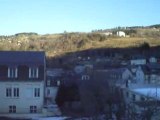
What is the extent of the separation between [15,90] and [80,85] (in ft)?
27.2

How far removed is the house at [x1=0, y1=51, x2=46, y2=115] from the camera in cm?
3756

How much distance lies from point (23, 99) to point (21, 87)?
109cm

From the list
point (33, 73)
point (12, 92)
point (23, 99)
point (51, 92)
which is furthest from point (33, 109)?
point (51, 92)

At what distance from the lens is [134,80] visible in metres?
55.8

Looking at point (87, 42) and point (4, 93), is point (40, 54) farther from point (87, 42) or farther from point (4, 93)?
point (87, 42)

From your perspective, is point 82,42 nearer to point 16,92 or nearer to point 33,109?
point 16,92

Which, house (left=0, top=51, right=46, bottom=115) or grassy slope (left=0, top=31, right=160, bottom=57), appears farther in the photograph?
grassy slope (left=0, top=31, right=160, bottom=57)

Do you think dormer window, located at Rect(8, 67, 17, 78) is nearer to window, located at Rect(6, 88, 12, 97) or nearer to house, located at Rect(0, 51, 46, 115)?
house, located at Rect(0, 51, 46, 115)

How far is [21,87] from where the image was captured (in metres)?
37.7

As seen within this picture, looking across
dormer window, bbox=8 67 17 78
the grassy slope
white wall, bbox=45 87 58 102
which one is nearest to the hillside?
the grassy slope

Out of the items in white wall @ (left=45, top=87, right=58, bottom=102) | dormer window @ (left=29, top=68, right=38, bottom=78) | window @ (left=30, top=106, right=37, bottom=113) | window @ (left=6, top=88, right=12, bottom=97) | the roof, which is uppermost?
the roof

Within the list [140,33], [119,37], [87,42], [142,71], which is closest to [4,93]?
[142,71]

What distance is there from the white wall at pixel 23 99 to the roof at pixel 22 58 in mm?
1828

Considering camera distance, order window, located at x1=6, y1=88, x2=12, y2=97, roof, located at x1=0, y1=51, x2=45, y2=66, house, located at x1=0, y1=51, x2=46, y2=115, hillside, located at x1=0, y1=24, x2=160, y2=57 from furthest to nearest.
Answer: hillside, located at x1=0, y1=24, x2=160, y2=57, roof, located at x1=0, y1=51, x2=45, y2=66, window, located at x1=6, y1=88, x2=12, y2=97, house, located at x1=0, y1=51, x2=46, y2=115
